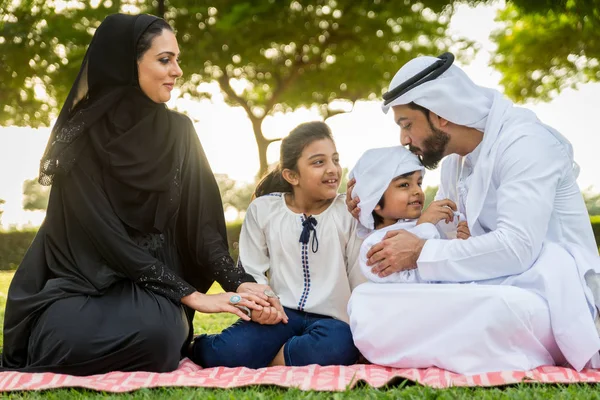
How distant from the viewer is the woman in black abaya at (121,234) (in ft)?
13.0

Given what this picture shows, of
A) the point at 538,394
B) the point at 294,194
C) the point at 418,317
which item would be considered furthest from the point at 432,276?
the point at 294,194

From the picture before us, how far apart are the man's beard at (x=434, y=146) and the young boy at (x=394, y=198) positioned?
0.20ft

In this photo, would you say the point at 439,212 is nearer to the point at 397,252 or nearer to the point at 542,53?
the point at 397,252

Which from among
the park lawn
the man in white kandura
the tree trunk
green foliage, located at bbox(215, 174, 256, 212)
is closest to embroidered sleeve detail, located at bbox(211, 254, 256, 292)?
the man in white kandura

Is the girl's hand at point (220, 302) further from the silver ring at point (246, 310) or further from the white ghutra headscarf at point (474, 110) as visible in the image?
the white ghutra headscarf at point (474, 110)

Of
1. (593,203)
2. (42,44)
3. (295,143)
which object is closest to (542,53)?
(593,203)

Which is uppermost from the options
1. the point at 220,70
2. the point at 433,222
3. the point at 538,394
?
the point at 220,70

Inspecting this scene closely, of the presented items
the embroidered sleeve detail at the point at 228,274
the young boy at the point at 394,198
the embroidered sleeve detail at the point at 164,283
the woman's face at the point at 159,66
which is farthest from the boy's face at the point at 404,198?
the woman's face at the point at 159,66

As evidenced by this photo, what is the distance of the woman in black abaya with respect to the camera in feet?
13.0

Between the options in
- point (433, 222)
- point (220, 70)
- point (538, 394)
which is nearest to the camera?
point (538, 394)

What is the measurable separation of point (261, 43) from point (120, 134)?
38.3 feet

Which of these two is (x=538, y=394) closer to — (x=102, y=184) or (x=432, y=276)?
(x=432, y=276)

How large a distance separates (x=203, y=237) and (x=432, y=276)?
147cm

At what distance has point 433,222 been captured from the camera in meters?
4.14
